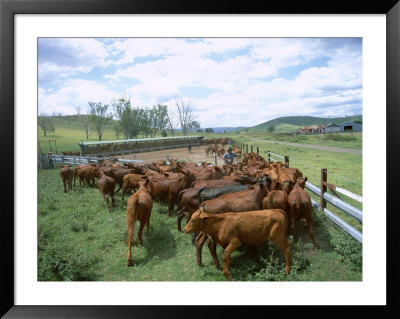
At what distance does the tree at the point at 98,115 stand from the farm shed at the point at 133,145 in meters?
1.23

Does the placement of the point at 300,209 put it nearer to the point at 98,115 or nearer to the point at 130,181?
the point at 98,115

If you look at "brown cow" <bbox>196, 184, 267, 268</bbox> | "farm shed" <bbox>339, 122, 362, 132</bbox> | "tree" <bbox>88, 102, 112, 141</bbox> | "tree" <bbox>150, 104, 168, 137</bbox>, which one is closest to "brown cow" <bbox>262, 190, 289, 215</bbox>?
"brown cow" <bbox>196, 184, 267, 268</bbox>

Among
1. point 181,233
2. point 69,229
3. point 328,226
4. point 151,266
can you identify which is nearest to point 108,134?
point 69,229

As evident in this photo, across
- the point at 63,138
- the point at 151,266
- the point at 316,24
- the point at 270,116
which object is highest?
the point at 316,24

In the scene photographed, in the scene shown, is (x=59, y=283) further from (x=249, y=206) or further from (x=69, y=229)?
(x=249, y=206)

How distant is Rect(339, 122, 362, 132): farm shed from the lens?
402cm

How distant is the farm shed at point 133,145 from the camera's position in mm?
7031

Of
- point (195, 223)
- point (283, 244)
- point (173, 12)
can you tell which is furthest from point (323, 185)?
point (173, 12)

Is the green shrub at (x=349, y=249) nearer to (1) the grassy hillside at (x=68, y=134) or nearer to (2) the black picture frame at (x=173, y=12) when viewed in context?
(2) the black picture frame at (x=173, y=12)

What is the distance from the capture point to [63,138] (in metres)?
5.58

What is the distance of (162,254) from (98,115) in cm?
340

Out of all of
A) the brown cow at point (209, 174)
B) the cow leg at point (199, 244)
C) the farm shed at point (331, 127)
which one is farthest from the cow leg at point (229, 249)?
the farm shed at point (331, 127)

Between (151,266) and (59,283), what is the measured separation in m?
1.49

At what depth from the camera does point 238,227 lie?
11.9ft
